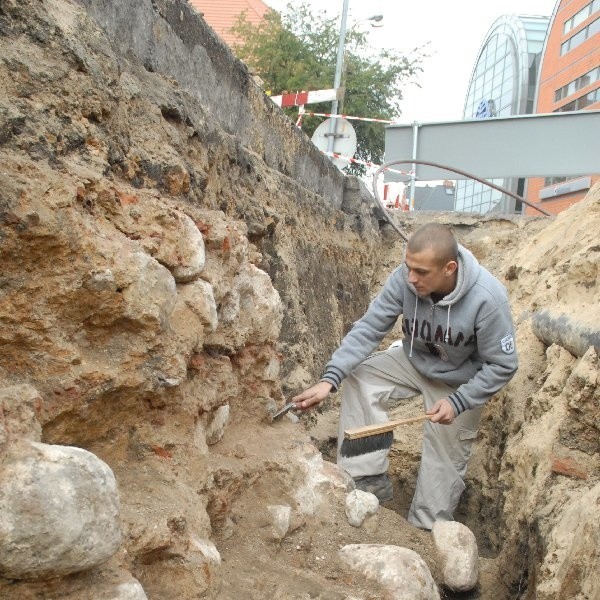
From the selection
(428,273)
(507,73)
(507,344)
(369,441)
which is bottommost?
(369,441)

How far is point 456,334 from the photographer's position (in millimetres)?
3711

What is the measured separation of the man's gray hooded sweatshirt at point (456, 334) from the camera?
11.9 ft

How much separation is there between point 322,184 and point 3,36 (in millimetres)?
4229

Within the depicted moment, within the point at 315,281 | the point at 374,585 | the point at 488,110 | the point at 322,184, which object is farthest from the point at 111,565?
the point at 488,110

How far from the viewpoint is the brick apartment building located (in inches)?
625

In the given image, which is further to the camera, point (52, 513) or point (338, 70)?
point (338, 70)

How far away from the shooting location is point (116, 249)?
6.69ft

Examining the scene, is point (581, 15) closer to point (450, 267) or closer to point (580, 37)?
point (580, 37)

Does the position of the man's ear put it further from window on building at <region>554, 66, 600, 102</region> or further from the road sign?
window on building at <region>554, 66, 600, 102</region>

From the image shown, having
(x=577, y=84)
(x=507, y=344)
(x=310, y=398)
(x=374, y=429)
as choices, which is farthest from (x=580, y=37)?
(x=310, y=398)

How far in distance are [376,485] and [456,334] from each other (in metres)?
0.95

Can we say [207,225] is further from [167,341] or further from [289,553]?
[289,553]

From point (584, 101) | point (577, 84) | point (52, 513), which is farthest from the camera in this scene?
point (577, 84)

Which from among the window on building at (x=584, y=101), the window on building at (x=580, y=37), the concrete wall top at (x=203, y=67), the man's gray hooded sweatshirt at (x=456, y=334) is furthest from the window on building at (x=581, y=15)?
the man's gray hooded sweatshirt at (x=456, y=334)
